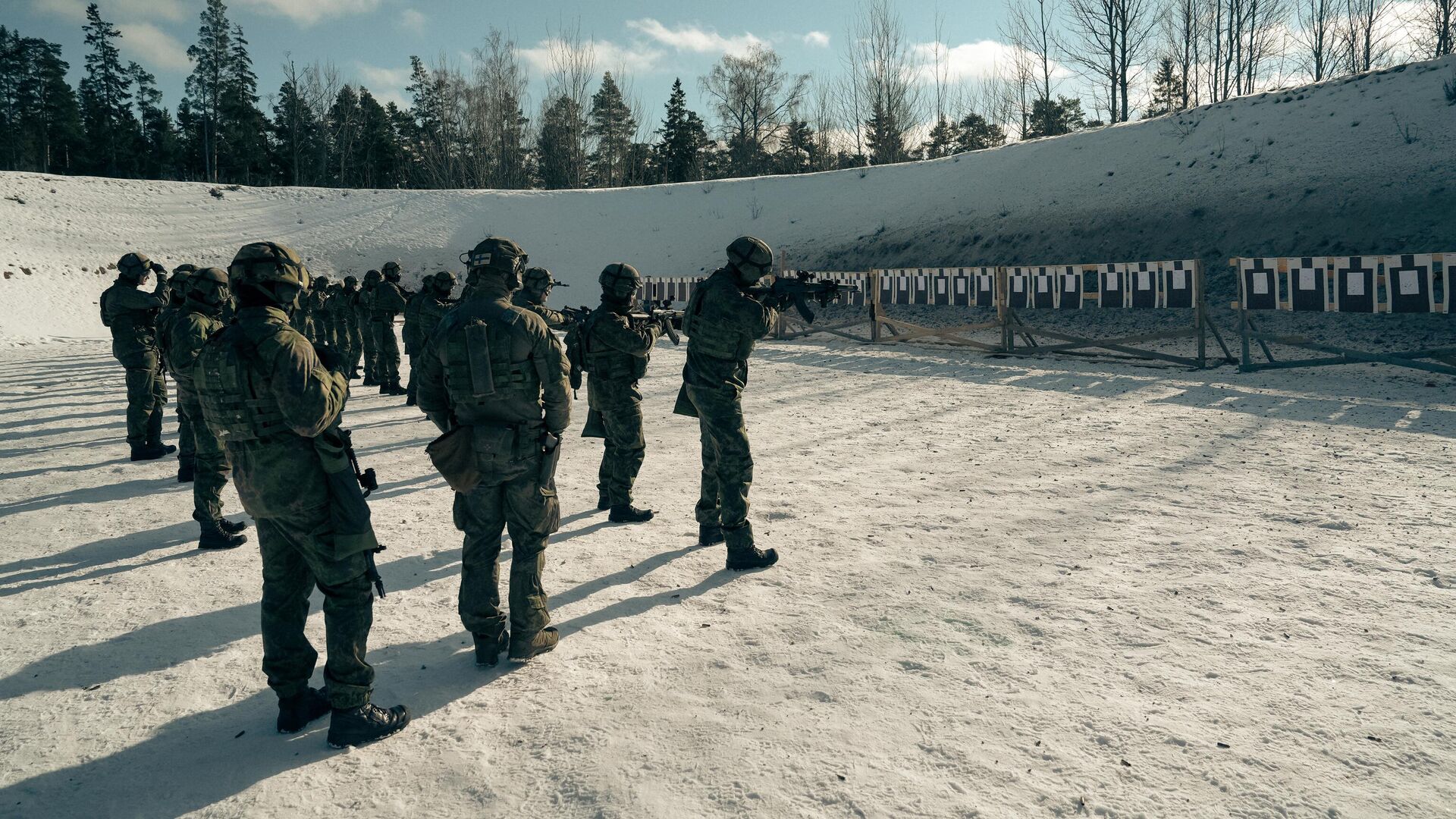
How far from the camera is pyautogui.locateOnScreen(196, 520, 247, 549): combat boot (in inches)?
253

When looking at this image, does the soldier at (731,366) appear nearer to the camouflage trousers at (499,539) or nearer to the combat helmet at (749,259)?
the combat helmet at (749,259)

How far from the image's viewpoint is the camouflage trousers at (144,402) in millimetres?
9141

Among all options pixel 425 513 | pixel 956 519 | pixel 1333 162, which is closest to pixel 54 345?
pixel 425 513

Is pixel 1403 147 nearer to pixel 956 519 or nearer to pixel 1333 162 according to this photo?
pixel 1333 162

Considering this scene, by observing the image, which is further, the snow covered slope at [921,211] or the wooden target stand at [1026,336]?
the snow covered slope at [921,211]

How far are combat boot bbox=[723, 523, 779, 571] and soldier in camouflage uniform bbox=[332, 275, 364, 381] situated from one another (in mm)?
11938

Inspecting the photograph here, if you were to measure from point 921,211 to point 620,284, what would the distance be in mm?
29725

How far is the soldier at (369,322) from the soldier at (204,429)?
6.84 m

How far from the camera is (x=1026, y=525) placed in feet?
20.8

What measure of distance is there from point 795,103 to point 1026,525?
56.8 m

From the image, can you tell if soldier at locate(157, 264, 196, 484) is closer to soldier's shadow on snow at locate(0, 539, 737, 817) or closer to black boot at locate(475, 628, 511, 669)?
soldier's shadow on snow at locate(0, 539, 737, 817)

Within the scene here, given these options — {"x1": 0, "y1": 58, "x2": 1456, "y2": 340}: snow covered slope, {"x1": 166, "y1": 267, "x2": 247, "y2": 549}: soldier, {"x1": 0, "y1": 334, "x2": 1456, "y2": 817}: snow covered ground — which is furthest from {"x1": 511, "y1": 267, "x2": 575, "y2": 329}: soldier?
{"x1": 0, "y1": 58, "x2": 1456, "y2": 340}: snow covered slope

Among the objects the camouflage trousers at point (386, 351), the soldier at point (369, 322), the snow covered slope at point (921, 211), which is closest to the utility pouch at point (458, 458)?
the camouflage trousers at point (386, 351)

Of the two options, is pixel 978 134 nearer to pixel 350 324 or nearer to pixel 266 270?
pixel 350 324
